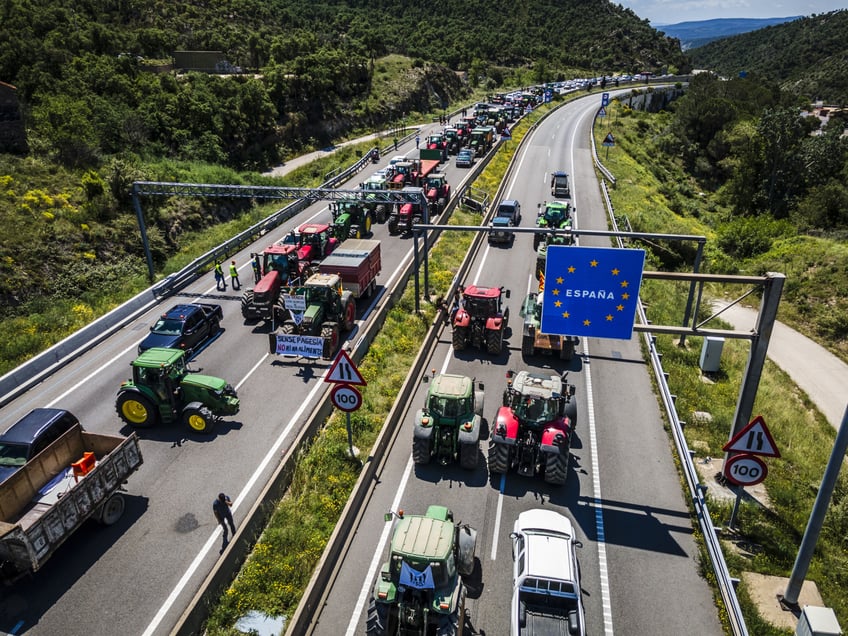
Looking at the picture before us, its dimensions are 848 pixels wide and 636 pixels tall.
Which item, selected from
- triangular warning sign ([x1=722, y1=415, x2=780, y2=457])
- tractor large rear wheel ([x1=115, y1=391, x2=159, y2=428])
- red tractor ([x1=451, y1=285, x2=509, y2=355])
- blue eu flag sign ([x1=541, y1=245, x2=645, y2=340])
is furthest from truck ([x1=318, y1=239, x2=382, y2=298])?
triangular warning sign ([x1=722, y1=415, x2=780, y2=457])

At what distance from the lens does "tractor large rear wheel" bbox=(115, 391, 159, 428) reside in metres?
18.1

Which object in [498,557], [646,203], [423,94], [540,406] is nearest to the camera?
[498,557]

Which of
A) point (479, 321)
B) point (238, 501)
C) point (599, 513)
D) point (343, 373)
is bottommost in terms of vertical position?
point (599, 513)

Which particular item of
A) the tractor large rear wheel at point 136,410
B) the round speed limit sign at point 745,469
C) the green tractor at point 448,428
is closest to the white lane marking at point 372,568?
the green tractor at point 448,428

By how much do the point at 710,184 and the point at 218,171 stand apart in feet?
219

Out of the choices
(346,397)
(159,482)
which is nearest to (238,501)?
(159,482)

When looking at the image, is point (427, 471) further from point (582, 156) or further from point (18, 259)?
point (582, 156)

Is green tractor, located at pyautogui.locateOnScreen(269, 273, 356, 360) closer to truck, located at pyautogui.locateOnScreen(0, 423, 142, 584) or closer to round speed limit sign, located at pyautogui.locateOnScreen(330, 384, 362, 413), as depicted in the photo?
round speed limit sign, located at pyautogui.locateOnScreen(330, 384, 362, 413)

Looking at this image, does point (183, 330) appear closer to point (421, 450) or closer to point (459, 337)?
point (459, 337)

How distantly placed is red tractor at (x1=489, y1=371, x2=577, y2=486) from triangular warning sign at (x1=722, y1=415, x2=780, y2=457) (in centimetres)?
436

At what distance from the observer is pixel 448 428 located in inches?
639

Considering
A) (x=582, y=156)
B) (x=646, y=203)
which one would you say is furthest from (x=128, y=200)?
(x=582, y=156)

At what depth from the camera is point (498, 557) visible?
13484mm

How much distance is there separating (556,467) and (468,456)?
2.56 meters
